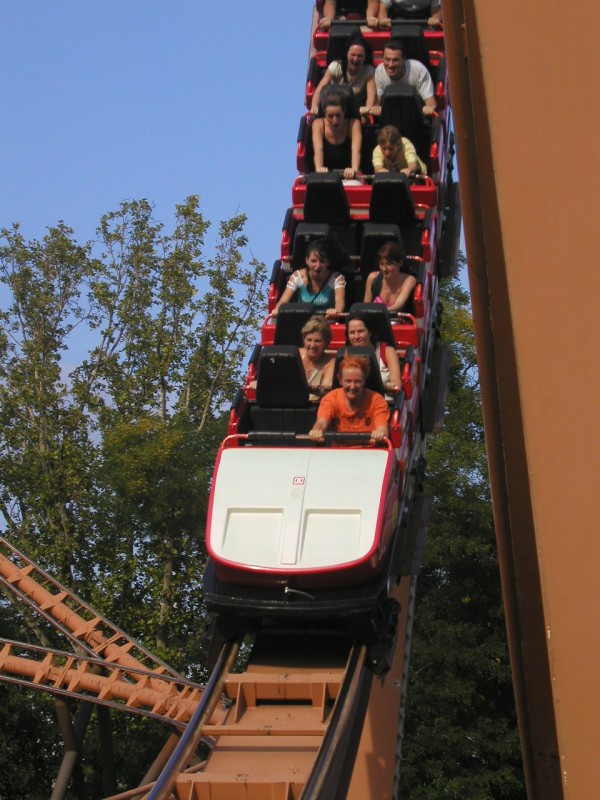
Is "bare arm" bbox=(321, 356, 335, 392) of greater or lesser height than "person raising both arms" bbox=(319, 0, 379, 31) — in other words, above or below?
below

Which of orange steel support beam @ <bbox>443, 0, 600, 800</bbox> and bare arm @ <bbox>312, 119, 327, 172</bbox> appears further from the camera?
bare arm @ <bbox>312, 119, 327, 172</bbox>

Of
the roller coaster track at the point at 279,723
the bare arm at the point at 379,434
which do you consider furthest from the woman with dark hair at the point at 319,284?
the roller coaster track at the point at 279,723

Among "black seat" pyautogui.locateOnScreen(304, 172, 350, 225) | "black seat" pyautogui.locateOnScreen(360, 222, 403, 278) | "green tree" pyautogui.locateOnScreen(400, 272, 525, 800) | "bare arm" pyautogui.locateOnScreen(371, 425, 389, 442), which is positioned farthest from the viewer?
"green tree" pyautogui.locateOnScreen(400, 272, 525, 800)

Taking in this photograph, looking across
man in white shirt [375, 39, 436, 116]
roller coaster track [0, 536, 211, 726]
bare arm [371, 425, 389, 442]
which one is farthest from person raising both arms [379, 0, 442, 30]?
roller coaster track [0, 536, 211, 726]

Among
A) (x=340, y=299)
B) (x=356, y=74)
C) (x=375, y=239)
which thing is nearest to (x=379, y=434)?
(x=340, y=299)

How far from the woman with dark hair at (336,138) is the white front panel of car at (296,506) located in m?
3.46

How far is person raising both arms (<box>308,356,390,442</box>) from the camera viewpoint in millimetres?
6527

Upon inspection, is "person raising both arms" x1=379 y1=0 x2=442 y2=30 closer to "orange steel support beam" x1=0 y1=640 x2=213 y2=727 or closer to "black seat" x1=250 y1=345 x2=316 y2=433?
"black seat" x1=250 y1=345 x2=316 y2=433

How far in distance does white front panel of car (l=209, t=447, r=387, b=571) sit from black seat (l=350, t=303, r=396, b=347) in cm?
128

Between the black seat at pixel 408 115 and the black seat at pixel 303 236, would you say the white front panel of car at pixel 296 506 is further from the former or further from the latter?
the black seat at pixel 408 115

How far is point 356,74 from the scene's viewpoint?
10.0 meters

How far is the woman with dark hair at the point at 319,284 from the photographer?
7.95m

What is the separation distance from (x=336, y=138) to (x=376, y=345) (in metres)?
2.54

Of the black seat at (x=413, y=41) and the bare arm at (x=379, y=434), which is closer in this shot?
the bare arm at (x=379, y=434)
